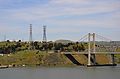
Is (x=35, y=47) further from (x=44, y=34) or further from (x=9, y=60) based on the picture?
(x=9, y=60)

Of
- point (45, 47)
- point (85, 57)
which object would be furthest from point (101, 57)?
point (45, 47)

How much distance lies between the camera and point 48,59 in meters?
81.8

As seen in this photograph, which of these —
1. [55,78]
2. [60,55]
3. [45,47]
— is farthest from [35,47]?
[55,78]

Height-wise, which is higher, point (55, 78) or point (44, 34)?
point (44, 34)

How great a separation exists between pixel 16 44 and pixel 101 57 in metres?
20.2

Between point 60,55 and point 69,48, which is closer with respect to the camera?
point 60,55

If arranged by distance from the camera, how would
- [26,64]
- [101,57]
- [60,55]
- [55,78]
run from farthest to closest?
1. [101,57]
2. [60,55]
3. [26,64]
4. [55,78]

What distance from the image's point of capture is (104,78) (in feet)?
149

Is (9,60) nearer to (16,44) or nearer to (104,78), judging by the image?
(16,44)

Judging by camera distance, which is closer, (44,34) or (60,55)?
(60,55)

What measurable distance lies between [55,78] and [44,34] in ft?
163

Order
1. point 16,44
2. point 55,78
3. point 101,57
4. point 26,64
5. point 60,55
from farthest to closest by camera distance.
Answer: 1. point 16,44
2. point 101,57
3. point 60,55
4. point 26,64
5. point 55,78

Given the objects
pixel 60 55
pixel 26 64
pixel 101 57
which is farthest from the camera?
pixel 101 57

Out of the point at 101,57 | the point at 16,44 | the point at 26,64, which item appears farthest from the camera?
the point at 16,44
